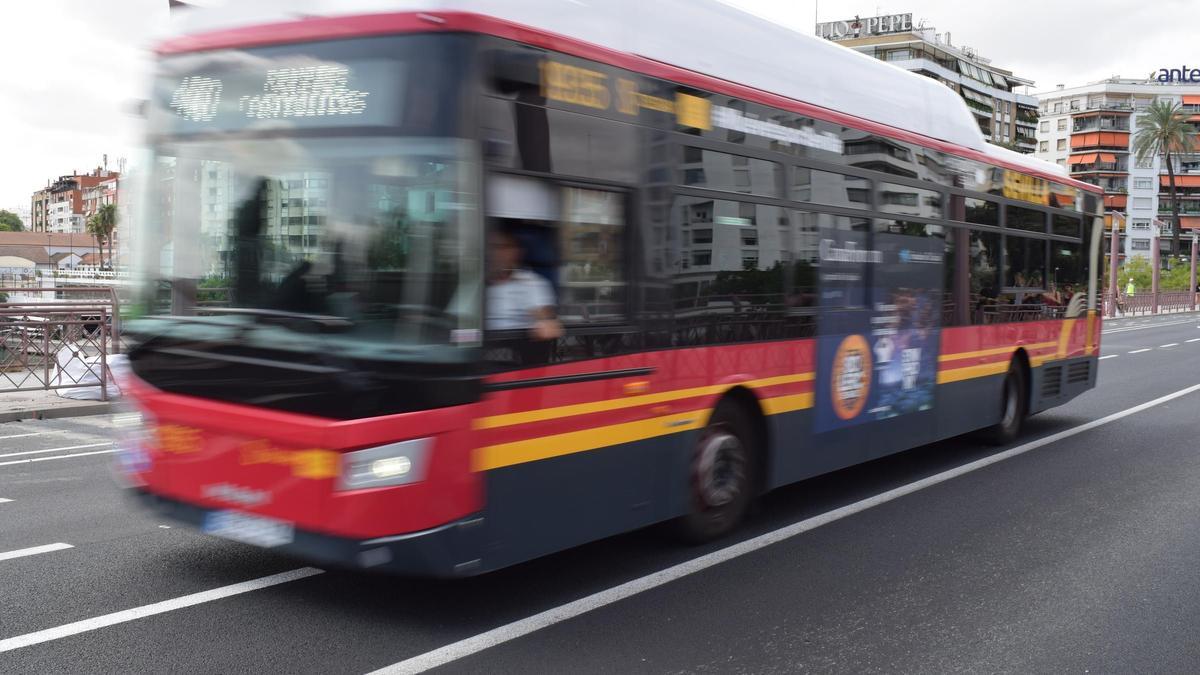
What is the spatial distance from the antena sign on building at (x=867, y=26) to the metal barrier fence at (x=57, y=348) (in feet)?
340

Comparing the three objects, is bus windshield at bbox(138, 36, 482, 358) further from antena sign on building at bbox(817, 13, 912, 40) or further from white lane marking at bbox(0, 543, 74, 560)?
antena sign on building at bbox(817, 13, 912, 40)

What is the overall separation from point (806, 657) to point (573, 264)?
2.14 meters

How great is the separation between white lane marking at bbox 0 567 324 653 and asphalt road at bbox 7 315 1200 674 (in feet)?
0.05

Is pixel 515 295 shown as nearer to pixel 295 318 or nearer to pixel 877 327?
pixel 295 318

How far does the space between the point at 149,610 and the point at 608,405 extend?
246 cm

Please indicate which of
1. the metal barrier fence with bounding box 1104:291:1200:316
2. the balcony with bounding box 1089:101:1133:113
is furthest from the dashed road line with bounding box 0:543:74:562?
the balcony with bounding box 1089:101:1133:113

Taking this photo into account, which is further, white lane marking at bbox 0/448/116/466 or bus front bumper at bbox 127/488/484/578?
white lane marking at bbox 0/448/116/466

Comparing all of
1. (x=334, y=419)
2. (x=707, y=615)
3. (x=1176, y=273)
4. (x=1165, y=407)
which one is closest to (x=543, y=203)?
(x=334, y=419)

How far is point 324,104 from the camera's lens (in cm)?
479

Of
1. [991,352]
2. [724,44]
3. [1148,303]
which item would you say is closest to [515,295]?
[724,44]

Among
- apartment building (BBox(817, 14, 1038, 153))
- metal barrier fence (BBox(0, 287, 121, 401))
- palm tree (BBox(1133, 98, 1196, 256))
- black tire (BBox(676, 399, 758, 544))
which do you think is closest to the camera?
black tire (BBox(676, 399, 758, 544))

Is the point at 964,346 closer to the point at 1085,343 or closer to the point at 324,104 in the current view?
the point at 1085,343

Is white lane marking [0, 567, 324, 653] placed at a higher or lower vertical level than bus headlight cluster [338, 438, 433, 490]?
lower

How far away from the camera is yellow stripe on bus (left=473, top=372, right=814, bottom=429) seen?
16.1 feet
